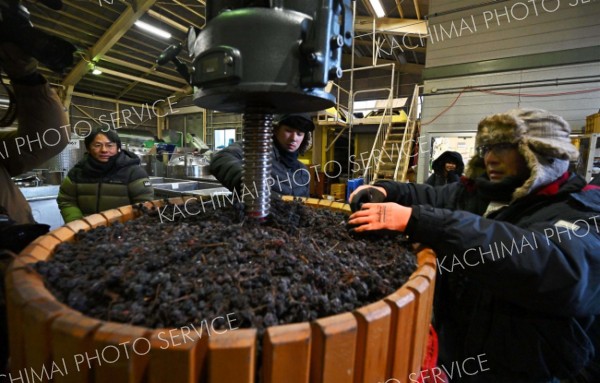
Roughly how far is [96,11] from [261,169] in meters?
10.5

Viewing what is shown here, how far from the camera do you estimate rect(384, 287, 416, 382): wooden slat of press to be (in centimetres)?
64

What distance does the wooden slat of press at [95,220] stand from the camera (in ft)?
3.62

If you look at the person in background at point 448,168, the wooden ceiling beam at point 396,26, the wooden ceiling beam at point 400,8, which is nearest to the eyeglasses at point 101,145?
the person in background at point 448,168

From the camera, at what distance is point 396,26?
7531 millimetres

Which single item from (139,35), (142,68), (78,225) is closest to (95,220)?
(78,225)

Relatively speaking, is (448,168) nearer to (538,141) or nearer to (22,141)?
(538,141)

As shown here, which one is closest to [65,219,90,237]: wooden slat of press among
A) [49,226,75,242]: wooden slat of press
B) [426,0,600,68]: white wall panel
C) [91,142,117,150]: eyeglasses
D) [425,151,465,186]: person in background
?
[49,226,75,242]: wooden slat of press

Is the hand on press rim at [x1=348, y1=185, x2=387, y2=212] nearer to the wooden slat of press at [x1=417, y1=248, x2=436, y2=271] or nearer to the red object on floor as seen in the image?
the wooden slat of press at [x1=417, y1=248, x2=436, y2=271]

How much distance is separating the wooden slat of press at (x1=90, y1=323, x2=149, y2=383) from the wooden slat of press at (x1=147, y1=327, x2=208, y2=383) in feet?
0.07

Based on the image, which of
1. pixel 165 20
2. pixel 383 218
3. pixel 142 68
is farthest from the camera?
pixel 142 68

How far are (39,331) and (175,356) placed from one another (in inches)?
11.4

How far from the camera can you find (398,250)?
3.29 ft

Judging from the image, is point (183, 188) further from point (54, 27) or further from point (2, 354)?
point (54, 27)

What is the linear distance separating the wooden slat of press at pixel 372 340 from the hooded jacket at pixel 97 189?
2518mm
